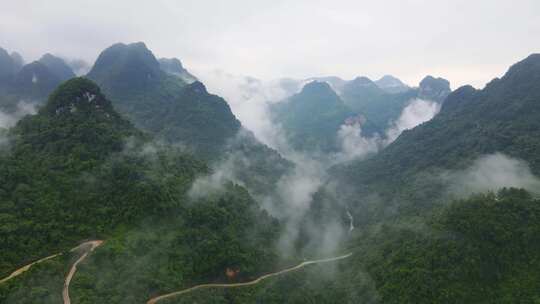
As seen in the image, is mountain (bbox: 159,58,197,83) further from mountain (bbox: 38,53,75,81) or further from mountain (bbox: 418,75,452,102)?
mountain (bbox: 418,75,452,102)

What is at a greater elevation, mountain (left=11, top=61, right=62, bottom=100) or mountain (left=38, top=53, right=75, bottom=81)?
mountain (left=38, top=53, right=75, bottom=81)

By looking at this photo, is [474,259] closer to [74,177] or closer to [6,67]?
[74,177]

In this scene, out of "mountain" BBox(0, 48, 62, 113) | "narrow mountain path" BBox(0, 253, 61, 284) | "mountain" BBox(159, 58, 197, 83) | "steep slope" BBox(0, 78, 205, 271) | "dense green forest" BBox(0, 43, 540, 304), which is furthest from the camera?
"mountain" BBox(159, 58, 197, 83)

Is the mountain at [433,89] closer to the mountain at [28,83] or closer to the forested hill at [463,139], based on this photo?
the forested hill at [463,139]

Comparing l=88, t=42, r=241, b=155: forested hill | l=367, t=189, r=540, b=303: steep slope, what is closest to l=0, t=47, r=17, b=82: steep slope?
l=88, t=42, r=241, b=155: forested hill

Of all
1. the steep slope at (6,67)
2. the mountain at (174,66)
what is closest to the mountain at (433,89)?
the mountain at (174,66)

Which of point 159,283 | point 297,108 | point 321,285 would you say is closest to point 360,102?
point 297,108

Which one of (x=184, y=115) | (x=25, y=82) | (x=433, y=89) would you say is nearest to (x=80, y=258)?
(x=184, y=115)

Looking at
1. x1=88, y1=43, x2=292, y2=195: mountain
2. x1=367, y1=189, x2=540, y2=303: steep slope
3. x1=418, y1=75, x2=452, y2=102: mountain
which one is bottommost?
x1=367, y1=189, x2=540, y2=303: steep slope
